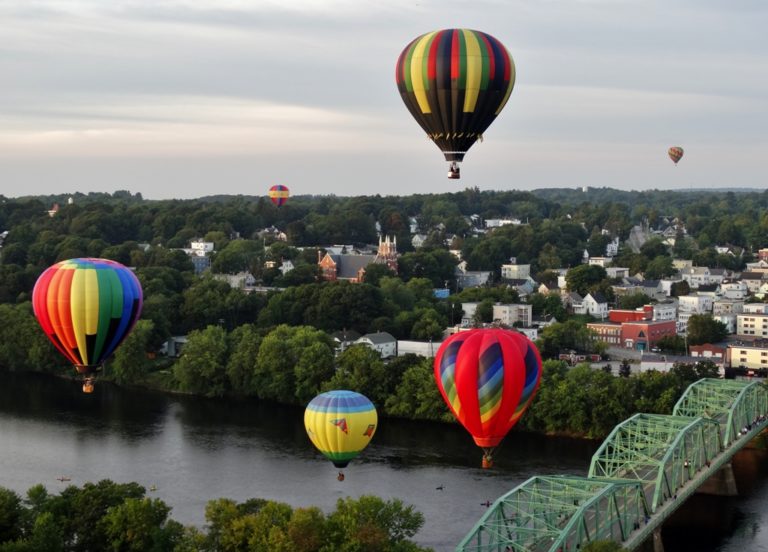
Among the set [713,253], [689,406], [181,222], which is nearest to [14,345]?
[689,406]

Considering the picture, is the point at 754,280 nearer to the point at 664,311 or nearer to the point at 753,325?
the point at 664,311

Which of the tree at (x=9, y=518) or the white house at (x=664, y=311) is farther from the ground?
the white house at (x=664, y=311)

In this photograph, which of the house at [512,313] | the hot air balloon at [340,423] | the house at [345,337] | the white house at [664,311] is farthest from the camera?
the white house at [664,311]

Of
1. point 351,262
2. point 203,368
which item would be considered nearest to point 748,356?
point 203,368

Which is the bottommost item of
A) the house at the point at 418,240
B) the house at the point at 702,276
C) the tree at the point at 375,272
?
the house at the point at 702,276

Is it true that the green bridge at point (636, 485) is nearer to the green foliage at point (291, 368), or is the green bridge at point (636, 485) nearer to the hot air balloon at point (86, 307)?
the hot air balloon at point (86, 307)

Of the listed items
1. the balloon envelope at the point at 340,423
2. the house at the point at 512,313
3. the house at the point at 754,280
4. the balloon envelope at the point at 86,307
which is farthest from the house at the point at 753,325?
the balloon envelope at the point at 86,307

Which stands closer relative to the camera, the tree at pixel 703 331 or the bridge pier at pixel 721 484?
the bridge pier at pixel 721 484

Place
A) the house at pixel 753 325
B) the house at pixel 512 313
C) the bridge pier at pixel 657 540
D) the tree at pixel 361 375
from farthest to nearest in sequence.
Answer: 1. the house at pixel 512 313
2. the house at pixel 753 325
3. the tree at pixel 361 375
4. the bridge pier at pixel 657 540
